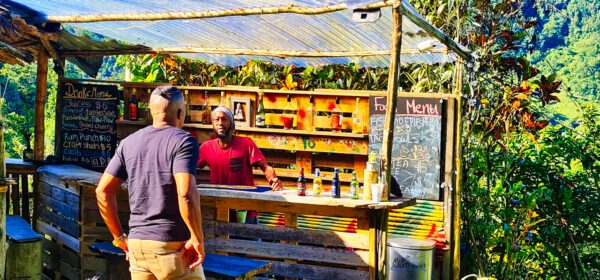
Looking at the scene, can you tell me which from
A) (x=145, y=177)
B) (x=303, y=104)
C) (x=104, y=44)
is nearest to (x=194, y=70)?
(x=104, y=44)

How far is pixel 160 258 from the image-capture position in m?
4.68

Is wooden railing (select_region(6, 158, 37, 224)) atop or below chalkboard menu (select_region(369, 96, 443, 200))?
below

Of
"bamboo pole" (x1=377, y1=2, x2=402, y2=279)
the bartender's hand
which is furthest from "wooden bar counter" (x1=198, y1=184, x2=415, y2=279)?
"bamboo pole" (x1=377, y1=2, x2=402, y2=279)

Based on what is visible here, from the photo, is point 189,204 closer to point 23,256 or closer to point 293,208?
point 293,208

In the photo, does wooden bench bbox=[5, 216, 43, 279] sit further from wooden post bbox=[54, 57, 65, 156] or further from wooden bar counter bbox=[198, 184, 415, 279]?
wooden post bbox=[54, 57, 65, 156]

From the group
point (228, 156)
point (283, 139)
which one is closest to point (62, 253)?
point (228, 156)

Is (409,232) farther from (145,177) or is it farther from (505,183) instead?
(145,177)

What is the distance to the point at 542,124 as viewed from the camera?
10.2 metres

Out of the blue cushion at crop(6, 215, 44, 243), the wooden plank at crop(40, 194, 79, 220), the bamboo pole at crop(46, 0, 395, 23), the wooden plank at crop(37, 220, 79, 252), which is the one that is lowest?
the wooden plank at crop(37, 220, 79, 252)

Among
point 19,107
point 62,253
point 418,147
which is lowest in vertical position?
point 62,253

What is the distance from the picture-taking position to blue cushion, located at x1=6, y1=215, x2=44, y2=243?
743 cm

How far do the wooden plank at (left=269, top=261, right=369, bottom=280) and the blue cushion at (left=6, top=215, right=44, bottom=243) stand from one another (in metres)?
2.24

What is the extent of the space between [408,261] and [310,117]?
2.86m

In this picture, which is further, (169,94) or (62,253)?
(62,253)
